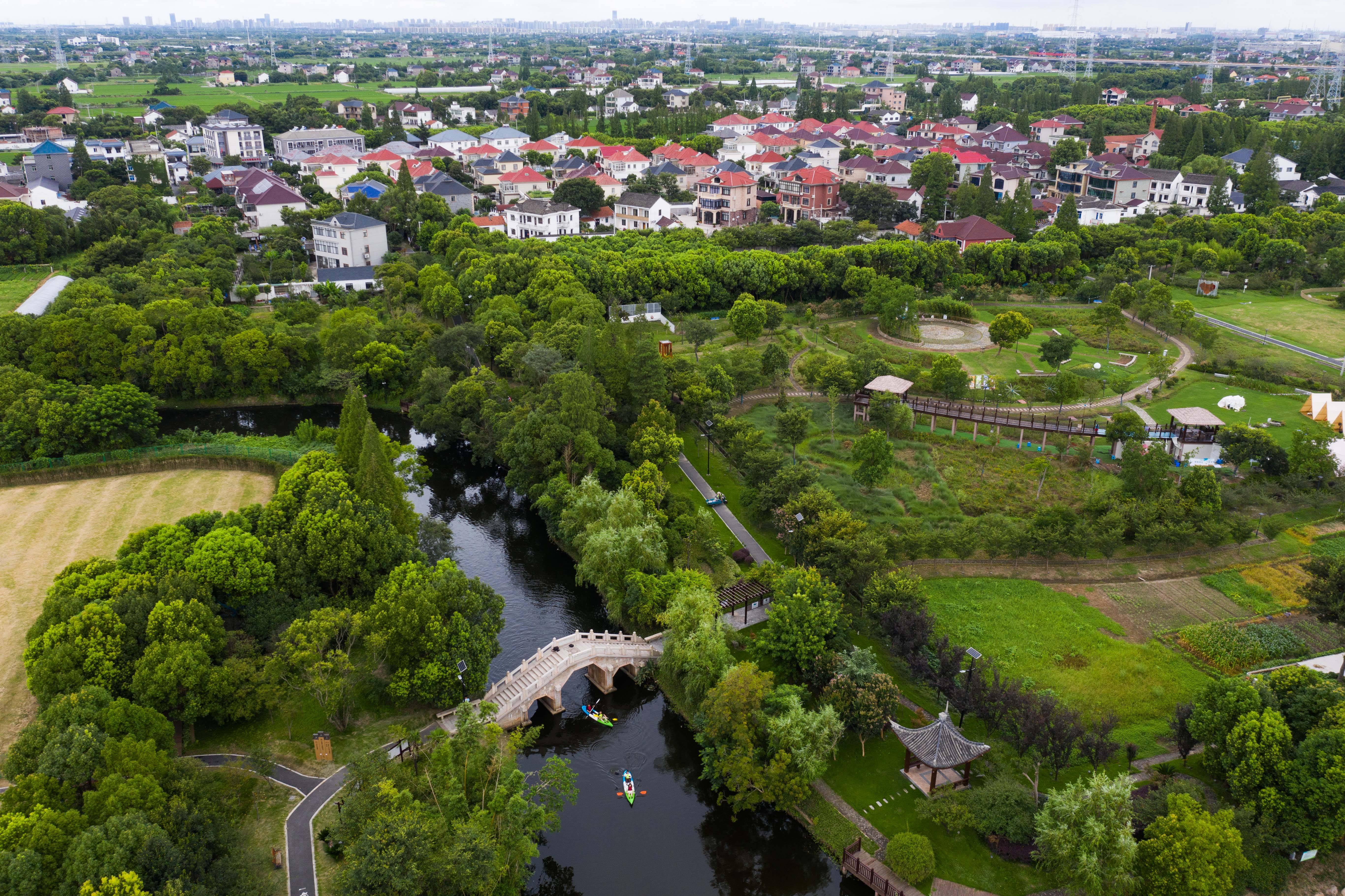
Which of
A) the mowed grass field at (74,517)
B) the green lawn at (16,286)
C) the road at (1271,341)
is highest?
the green lawn at (16,286)

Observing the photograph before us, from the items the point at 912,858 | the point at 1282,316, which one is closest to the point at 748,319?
the point at 912,858

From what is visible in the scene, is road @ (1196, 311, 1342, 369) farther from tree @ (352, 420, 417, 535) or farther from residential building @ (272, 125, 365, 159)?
residential building @ (272, 125, 365, 159)

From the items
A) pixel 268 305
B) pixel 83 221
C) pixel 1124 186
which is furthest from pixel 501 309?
pixel 1124 186

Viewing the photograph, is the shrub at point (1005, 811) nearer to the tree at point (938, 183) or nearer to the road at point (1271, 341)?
the road at point (1271, 341)

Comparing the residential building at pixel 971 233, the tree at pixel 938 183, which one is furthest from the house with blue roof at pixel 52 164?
the tree at pixel 938 183

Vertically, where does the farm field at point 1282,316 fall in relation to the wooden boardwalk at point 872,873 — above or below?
above

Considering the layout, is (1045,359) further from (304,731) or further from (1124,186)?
(1124,186)

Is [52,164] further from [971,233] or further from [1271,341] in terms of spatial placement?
[1271,341]

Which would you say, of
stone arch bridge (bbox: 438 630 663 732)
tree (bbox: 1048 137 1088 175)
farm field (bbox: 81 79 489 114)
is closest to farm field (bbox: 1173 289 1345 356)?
tree (bbox: 1048 137 1088 175)
